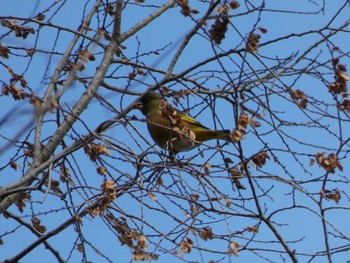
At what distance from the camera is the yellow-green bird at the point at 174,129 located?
4.02m

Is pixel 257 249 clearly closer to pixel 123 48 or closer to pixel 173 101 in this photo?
pixel 173 101

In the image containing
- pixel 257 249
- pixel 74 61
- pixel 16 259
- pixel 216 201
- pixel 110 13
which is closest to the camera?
pixel 16 259

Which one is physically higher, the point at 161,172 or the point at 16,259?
the point at 161,172

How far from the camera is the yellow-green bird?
Result: 4.02 m

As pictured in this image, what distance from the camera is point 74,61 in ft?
16.0

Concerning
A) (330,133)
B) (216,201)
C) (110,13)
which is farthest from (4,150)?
(110,13)

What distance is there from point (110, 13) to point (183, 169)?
1944 mm

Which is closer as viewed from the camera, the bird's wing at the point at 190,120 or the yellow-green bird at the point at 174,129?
the yellow-green bird at the point at 174,129

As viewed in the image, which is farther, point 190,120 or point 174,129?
point 190,120

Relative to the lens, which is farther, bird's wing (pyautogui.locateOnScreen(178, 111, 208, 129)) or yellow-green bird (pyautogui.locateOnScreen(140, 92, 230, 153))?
bird's wing (pyautogui.locateOnScreen(178, 111, 208, 129))

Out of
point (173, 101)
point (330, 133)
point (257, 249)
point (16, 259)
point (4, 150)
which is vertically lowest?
point (4, 150)

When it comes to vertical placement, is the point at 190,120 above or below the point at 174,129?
above

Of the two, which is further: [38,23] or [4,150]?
[38,23]

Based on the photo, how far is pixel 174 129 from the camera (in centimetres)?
396
